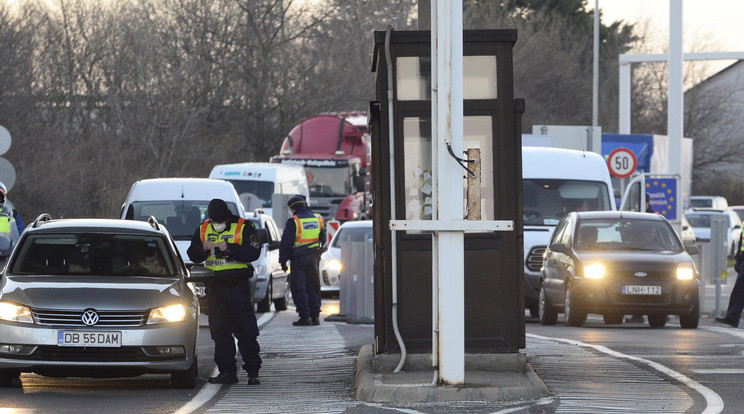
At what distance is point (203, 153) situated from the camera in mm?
52969

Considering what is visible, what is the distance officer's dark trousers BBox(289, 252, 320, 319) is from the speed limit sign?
1081 centimetres

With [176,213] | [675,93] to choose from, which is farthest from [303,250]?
[675,93]

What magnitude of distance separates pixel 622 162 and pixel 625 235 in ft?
32.1

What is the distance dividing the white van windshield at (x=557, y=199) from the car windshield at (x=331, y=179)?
2014 centimetres

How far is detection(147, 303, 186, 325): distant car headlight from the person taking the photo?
1220cm

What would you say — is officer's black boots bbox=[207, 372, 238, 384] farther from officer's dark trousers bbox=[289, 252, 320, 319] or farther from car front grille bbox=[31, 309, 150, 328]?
officer's dark trousers bbox=[289, 252, 320, 319]

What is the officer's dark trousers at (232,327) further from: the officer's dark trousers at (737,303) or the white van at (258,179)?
the white van at (258,179)

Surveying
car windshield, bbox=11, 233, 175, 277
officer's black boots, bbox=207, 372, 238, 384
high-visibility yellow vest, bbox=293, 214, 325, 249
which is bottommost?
officer's black boots, bbox=207, 372, 238, 384

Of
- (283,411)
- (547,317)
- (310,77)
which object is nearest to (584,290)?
(547,317)

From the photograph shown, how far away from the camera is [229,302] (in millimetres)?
13008

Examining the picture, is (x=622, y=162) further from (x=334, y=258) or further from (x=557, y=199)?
(x=557, y=199)

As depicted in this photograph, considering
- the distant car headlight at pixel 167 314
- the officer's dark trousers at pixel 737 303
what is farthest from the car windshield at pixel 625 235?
the distant car headlight at pixel 167 314

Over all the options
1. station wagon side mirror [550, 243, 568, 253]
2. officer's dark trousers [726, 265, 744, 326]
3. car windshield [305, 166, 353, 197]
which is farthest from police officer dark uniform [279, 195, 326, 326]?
car windshield [305, 166, 353, 197]

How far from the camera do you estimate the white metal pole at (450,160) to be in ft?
35.7
